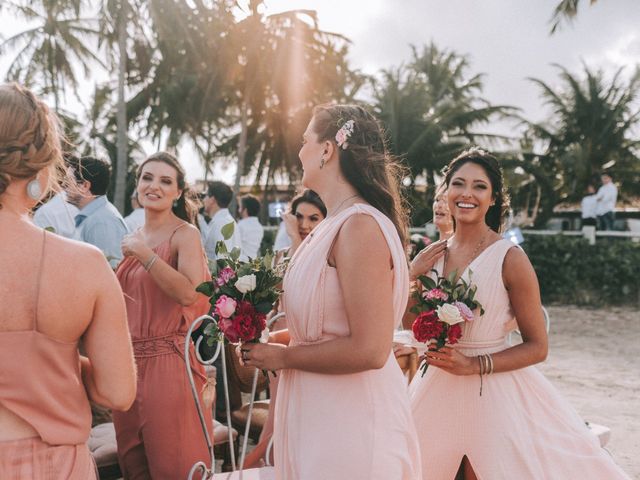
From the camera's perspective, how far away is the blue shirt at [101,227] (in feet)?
15.6

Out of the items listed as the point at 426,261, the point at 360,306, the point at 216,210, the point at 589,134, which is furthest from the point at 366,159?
the point at 589,134

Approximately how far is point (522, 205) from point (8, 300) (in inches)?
1114

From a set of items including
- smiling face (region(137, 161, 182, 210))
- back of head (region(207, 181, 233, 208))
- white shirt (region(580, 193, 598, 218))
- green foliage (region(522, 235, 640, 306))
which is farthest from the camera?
white shirt (region(580, 193, 598, 218))

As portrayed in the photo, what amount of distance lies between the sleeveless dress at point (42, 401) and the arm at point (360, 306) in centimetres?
67

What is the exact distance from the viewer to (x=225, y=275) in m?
2.35

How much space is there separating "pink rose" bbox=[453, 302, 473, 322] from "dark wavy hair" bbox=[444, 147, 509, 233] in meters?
0.69

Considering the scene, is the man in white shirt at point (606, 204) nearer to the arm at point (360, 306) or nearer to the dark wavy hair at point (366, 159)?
the dark wavy hair at point (366, 159)

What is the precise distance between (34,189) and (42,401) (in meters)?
0.52

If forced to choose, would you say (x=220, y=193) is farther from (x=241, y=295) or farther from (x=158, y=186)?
(x=241, y=295)

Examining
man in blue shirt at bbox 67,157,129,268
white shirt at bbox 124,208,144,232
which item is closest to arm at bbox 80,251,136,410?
A: man in blue shirt at bbox 67,157,129,268

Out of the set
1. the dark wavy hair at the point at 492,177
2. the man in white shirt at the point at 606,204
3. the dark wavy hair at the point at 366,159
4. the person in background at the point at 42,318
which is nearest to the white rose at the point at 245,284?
the dark wavy hair at the point at 366,159

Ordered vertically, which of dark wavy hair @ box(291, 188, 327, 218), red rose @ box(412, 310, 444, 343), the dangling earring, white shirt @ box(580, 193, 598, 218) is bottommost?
red rose @ box(412, 310, 444, 343)

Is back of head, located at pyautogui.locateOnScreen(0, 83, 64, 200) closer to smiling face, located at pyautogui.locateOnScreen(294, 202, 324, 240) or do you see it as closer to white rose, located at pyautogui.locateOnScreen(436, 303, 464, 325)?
white rose, located at pyautogui.locateOnScreen(436, 303, 464, 325)

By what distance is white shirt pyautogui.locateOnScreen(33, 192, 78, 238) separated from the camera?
15.0 feet
